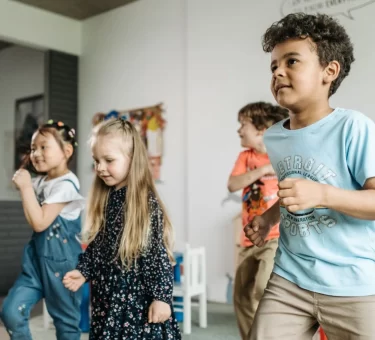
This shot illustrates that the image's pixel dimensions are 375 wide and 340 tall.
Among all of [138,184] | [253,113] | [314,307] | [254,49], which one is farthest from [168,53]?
[314,307]

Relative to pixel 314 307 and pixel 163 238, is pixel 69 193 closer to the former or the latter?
pixel 163 238

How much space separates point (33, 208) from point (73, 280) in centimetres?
38

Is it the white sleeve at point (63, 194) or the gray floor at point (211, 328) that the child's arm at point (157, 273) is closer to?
the white sleeve at point (63, 194)

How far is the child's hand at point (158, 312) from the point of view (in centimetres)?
141

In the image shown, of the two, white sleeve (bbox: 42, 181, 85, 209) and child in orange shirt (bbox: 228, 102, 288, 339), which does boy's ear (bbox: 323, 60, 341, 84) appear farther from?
white sleeve (bbox: 42, 181, 85, 209)

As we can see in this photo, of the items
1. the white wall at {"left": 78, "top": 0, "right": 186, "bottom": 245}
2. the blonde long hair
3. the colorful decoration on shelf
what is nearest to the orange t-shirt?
the blonde long hair

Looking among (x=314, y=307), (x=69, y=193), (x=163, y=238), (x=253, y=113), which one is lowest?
(x=314, y=307)

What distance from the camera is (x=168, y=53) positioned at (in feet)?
13.1

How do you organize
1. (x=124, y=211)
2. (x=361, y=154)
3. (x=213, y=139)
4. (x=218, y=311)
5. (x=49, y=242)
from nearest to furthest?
(x=361, y=154) < (x=124, y=211) < (x=49, y=242) < (x=218, y=311) < (x=213, y=139)

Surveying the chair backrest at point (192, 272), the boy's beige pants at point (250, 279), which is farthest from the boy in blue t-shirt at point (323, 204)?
the chair backrest at point (192, 272)

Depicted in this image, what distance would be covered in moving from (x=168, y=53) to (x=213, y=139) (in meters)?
0.89

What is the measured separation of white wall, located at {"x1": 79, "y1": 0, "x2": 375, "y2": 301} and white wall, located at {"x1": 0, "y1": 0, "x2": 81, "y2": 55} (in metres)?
0.62

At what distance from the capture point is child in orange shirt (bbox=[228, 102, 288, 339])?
2016 mm

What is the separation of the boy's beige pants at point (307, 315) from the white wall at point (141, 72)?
8.66 ft
